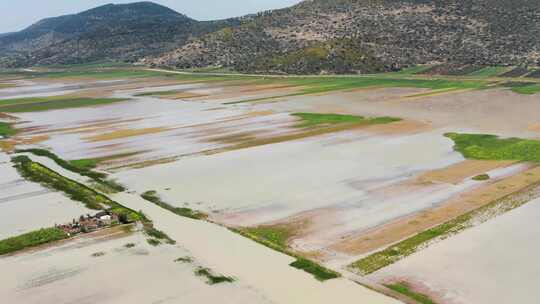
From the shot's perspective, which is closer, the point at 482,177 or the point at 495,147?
the point at 482,177

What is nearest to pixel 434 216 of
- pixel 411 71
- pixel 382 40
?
pixel 411 71

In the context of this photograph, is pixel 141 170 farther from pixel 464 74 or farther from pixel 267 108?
pixel 464 74

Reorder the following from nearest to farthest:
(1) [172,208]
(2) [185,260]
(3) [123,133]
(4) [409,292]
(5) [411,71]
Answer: (4) [409,292], (2) [185,260], (1) [172,208], (3) [123,133], (5) [411,71]

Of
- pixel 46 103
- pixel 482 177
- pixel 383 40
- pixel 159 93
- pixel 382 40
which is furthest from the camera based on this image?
pixel 383 40

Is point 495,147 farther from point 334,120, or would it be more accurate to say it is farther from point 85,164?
point 85,164

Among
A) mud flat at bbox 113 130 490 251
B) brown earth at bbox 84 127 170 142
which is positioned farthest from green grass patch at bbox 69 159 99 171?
brown earth at bbox 84 127 170 142

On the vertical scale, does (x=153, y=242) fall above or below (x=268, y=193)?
below

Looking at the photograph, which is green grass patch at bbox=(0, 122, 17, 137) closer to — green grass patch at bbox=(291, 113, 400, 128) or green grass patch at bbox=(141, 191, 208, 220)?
green grass patch at bbox=(291, 113, 400, 128)

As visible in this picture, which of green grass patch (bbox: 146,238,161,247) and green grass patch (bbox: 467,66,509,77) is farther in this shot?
green grass patch (bbox: 467,66,509,77)
